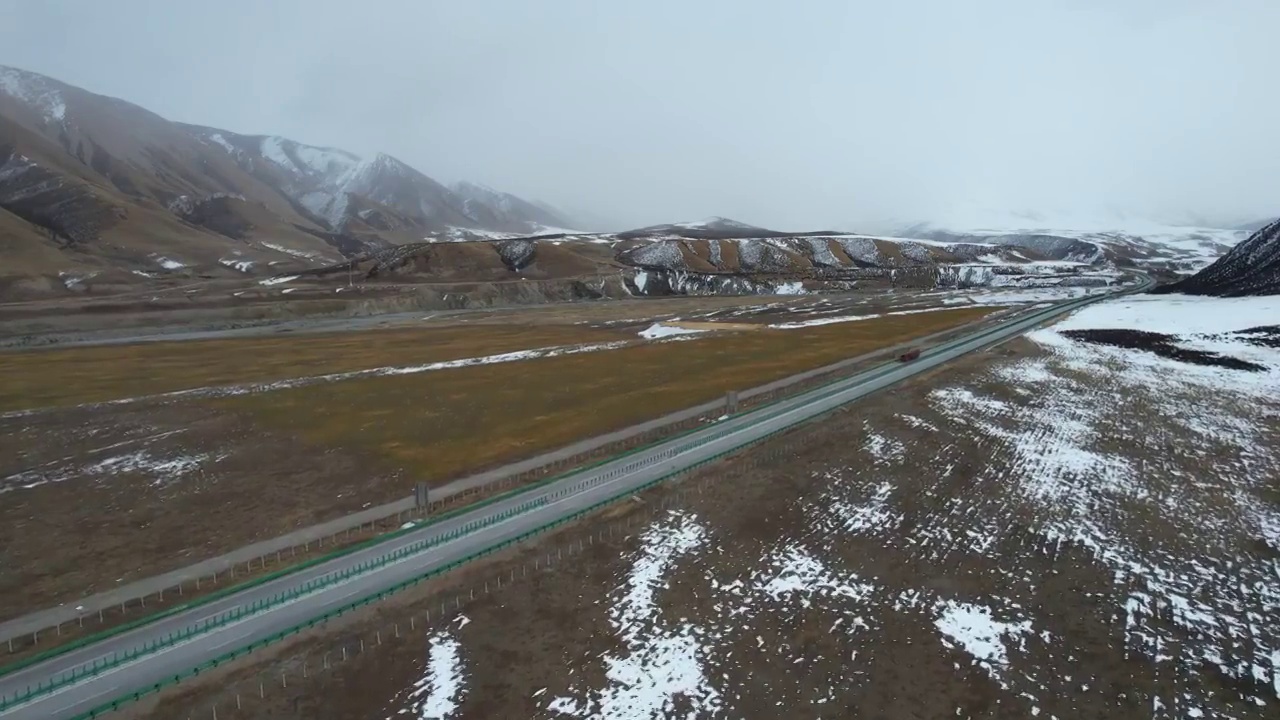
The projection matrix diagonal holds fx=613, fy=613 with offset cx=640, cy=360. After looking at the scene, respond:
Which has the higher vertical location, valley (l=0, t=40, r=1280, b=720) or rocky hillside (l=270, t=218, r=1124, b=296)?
rocky hillside (l=270, t=218, r=1124, b=296)

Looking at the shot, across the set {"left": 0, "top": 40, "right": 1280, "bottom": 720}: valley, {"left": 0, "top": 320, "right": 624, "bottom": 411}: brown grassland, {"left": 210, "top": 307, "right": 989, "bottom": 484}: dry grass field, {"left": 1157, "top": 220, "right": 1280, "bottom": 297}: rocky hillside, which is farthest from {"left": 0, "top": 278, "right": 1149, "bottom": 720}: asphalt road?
Answer: {"left": 1157, "top": 220, "right": 1280, "bottom": 297}: rocky hillside

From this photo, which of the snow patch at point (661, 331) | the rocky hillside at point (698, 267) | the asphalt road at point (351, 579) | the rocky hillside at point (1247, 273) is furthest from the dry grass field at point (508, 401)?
the rocky hillside at point (698, 267)

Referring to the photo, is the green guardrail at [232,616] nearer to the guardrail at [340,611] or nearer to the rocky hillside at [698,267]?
the guardrail at [340,611]

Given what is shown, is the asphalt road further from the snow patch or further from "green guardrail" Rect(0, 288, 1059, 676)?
the snow patch

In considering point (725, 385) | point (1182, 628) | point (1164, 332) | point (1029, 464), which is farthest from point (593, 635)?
point (1164, 332)

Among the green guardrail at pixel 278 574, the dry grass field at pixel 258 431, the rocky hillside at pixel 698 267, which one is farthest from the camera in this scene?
the rocky hillside at pixel 698 267

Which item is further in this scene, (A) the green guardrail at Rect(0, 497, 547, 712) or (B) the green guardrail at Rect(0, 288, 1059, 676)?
(B) the green guardrail at Rect(0, 288, 1059, 676)
